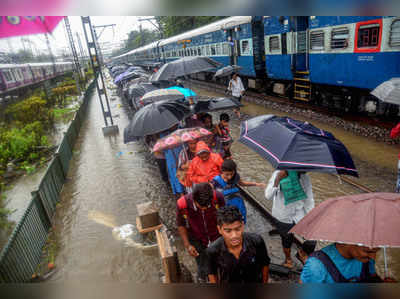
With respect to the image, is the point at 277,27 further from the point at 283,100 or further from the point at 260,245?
the point at 260,245

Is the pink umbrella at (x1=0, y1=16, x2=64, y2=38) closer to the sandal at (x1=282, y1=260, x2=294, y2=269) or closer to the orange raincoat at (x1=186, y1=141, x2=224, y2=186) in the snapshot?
the orange raincoat at (x1=186, y1=141, x2=224, y2=186)

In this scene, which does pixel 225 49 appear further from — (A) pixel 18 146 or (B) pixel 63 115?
(A) pixel 18 146

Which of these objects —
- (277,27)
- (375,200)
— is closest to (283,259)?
(375,200)

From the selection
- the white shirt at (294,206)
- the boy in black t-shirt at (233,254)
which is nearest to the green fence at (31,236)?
the boy in black t-shirt at (233,254)

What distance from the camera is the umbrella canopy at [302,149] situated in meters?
2.73

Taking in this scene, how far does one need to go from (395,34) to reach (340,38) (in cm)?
179

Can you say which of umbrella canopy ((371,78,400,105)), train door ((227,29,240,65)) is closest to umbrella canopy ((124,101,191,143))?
umbrella canopy ((371,78,400,105))

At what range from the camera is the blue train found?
23.6ft

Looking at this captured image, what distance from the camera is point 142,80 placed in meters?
14.6

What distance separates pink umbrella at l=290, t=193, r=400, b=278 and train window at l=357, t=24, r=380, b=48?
7.01 metres

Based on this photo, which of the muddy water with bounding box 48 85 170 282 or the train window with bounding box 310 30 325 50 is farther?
the train window with bounding box 310 30 325 50

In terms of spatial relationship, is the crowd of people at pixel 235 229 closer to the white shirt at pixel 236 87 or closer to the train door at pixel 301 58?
the white shirt at pixel 236 87

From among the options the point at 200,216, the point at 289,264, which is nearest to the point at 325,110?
the point at 289,264

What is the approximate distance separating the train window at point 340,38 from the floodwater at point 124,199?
7.99 feet
